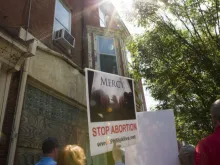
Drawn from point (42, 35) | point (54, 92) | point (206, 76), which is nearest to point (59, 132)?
point (54, 92)

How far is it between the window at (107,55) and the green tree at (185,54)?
1.08 meters

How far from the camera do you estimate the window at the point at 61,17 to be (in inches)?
263

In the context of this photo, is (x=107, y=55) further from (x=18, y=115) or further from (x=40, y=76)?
(x=18, y=115)

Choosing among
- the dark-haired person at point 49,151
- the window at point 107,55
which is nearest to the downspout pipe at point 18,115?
the dark-haired person at point 49,151

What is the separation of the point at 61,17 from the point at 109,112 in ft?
15.9

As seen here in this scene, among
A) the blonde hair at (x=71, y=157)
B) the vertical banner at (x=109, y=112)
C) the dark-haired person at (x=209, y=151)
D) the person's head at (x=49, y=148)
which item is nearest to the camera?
the dark-haired person at (x=209, y=151)

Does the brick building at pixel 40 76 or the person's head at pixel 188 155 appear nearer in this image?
the person's head at pixel 188 155

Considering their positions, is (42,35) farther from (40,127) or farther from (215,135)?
(215,135)

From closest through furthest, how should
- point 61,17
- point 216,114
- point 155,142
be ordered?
point 216,114 < point 155,142 < point 61,17

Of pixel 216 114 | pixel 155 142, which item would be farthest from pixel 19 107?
pixel 216 114

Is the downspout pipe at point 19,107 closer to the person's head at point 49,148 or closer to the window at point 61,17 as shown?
the person's head at point 49,148

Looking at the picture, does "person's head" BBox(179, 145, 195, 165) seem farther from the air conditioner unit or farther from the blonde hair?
the air conditioner unit

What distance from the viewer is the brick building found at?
12.7 ft

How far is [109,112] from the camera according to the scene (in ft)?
10.7
